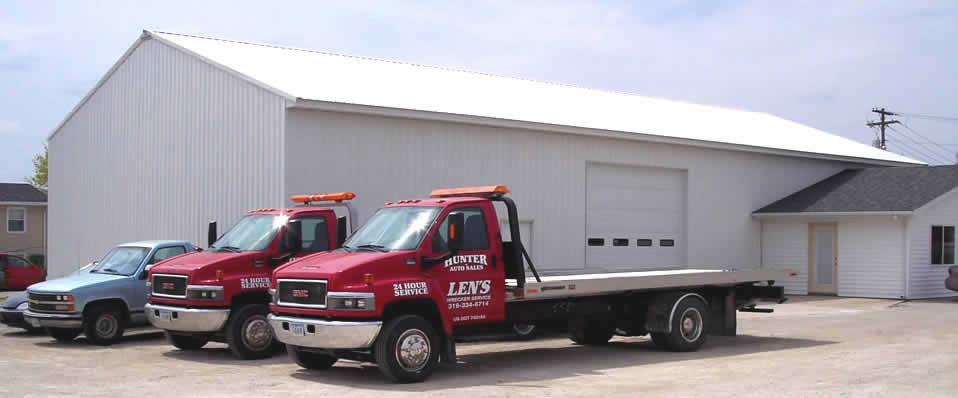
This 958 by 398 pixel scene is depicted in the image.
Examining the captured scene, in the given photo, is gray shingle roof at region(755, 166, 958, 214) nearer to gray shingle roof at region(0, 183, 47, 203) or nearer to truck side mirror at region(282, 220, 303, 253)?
truck side mirror at region(282, 220, 303, 253)

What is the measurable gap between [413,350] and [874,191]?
20.5 m

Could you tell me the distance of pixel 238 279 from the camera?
14.6 meters

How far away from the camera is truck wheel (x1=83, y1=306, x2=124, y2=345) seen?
16438mm

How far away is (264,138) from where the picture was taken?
19.7m

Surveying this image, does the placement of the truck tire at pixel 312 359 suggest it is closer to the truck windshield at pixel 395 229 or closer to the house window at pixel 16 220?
the truck windshield at pixel 395 229

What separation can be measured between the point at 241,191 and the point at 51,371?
293 inches

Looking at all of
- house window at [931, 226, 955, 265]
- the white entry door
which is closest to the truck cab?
the white entry door

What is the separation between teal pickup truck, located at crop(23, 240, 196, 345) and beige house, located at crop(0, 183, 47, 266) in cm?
3157

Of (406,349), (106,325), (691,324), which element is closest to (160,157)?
(106,325)

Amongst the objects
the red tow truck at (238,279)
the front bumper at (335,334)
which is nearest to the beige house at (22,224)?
the red tow truck at (238,279)

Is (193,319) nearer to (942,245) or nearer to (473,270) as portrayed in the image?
(473,270)

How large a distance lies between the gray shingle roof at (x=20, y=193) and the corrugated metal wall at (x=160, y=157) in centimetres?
2036

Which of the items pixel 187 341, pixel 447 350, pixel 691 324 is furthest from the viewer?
pixel 187 341

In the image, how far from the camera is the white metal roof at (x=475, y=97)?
69.2 ft
